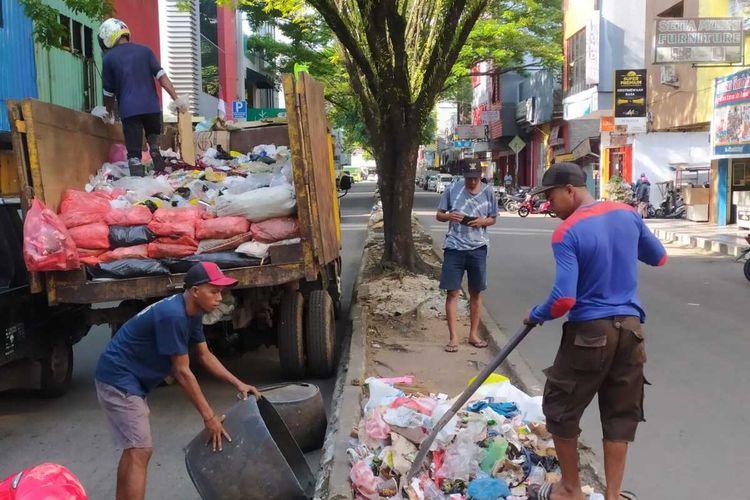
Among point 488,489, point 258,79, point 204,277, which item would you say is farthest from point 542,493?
point 258,79

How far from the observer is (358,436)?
4297mm

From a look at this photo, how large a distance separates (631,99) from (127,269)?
22649 mm

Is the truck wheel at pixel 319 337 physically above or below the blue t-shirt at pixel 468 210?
below

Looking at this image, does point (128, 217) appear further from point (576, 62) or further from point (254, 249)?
point (576, 62)

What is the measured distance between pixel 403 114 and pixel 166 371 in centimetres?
749

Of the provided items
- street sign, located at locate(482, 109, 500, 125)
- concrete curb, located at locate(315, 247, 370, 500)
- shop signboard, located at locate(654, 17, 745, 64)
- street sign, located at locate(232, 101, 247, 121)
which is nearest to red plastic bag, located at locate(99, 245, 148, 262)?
concrete curb, located at locate(315, 247, 370, 500)

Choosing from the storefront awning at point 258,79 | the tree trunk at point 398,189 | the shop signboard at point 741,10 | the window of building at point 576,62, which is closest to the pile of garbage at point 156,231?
the tree trunk at point 398,189

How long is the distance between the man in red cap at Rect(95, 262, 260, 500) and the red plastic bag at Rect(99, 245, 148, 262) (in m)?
1.89

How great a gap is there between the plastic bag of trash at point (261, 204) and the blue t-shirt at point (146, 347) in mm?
1992

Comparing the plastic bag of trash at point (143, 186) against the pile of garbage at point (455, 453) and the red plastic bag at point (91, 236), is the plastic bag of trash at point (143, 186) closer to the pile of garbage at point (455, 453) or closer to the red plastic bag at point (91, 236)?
the red plastic bag at point (91, 236)

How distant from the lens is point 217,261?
5.58m

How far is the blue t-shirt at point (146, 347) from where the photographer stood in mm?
3588

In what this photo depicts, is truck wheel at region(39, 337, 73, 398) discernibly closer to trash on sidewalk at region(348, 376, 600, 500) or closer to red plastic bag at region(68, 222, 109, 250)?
red plastic bag at region(68, 222, 109, 250)

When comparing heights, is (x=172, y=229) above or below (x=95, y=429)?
above
